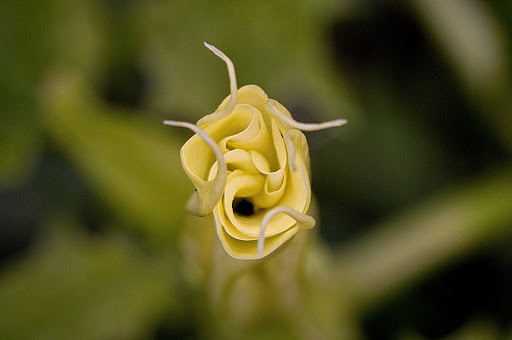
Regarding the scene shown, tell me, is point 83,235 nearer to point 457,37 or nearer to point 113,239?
point 113,239

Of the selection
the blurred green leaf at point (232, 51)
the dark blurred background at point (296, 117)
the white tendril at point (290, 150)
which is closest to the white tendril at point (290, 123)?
the white tendril at point (290, 150)

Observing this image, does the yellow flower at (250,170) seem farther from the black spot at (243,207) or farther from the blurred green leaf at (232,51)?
the blurred green leaf at (232,51)

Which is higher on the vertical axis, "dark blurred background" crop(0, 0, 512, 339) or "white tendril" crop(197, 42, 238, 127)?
"white tendril" crop(197, 42, 238, 127)

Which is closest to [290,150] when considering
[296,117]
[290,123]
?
[290,123]

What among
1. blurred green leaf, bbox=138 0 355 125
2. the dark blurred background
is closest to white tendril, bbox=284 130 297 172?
the dark blurred background

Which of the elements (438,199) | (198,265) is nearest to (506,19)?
(438,199)

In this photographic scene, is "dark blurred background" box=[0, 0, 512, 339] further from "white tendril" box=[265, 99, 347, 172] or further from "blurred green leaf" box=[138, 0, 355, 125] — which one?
"white tendril" box=[265, 99, 347, 172]

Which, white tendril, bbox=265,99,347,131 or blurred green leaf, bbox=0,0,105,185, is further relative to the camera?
blurred green leaf, bbox=0,0,105,185

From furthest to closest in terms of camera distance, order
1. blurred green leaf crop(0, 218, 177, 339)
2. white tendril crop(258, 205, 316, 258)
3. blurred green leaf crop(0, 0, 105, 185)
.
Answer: blurred green leaf crop(0, 0, 105, 185)
blurred green leaf crop(0, 218, 177, 339)
white tendril crop(258, 205, 316, 258)
